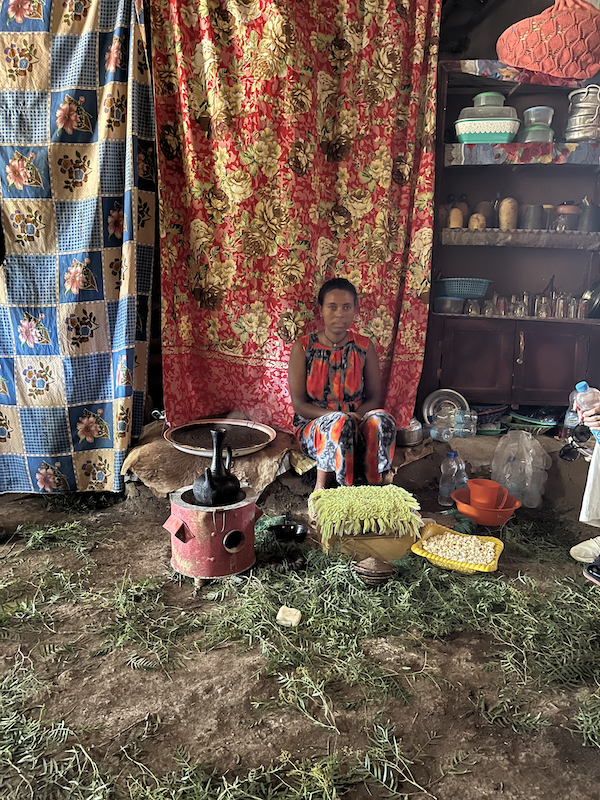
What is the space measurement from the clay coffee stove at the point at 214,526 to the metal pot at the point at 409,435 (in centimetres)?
139

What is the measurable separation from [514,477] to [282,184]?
2.24 metres

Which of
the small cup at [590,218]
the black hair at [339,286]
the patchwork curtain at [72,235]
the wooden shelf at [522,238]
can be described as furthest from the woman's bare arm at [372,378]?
the small cup at [590,218]

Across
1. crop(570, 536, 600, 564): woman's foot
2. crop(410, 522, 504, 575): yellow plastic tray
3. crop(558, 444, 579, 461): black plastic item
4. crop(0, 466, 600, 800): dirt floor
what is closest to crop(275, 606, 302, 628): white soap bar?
crop(0, 466, 600, 800): dirt floor

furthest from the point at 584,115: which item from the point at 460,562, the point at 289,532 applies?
the point at 289,532

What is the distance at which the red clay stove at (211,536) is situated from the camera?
247 centimetres

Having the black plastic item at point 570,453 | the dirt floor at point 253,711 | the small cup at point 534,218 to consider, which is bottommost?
the dirt floor at point 253,711

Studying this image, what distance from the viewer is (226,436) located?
348 cm

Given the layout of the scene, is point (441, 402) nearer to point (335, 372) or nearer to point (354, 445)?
point (335, 372)

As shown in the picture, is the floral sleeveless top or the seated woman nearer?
the seated woman

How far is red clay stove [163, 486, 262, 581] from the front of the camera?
2.47m

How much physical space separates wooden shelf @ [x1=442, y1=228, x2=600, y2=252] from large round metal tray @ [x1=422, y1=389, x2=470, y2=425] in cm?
101

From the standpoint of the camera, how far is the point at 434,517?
10.7ft

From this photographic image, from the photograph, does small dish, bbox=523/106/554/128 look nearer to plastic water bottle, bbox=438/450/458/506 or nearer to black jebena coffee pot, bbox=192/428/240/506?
plastic water bottle, bbox=438/450/458/506

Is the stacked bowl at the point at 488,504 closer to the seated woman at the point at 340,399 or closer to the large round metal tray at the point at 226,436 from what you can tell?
the seated woman at the point at 340,399
